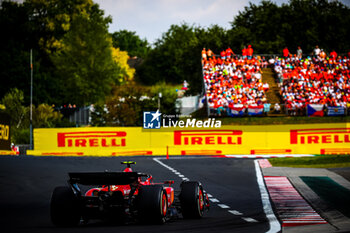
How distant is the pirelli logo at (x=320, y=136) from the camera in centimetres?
3284

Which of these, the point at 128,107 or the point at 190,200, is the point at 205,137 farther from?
the point at 190,200

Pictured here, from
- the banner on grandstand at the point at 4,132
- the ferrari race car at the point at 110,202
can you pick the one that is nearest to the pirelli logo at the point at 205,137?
the banner on grandstand at the point at 4,132

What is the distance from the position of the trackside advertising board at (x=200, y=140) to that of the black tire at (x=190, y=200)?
21411 mm

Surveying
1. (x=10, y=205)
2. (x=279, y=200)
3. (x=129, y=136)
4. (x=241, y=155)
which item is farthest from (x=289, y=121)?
(x=10, y=205)

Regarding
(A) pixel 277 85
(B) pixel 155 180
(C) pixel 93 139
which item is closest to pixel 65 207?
(B) pixel 155 180

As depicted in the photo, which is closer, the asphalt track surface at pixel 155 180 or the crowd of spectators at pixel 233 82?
the asphalt track surface at pixel 155 180

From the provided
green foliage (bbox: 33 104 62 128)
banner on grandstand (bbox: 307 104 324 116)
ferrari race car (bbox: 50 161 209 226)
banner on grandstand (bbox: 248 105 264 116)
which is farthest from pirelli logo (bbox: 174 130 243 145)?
ferrari race car (bbox: 50 161 209 226)

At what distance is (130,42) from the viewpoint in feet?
459

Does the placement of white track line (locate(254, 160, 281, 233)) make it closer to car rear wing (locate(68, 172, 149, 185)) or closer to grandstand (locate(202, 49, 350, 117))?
car rear wing (locate(68, 172, 149, 185))

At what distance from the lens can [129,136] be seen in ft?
110

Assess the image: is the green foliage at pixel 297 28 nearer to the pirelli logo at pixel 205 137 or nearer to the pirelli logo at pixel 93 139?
the pirelli logo at pixel 205 137

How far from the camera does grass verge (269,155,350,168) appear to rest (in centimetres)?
2816

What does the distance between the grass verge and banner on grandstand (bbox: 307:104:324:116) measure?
12946mm

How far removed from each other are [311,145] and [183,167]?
33.6 ft
